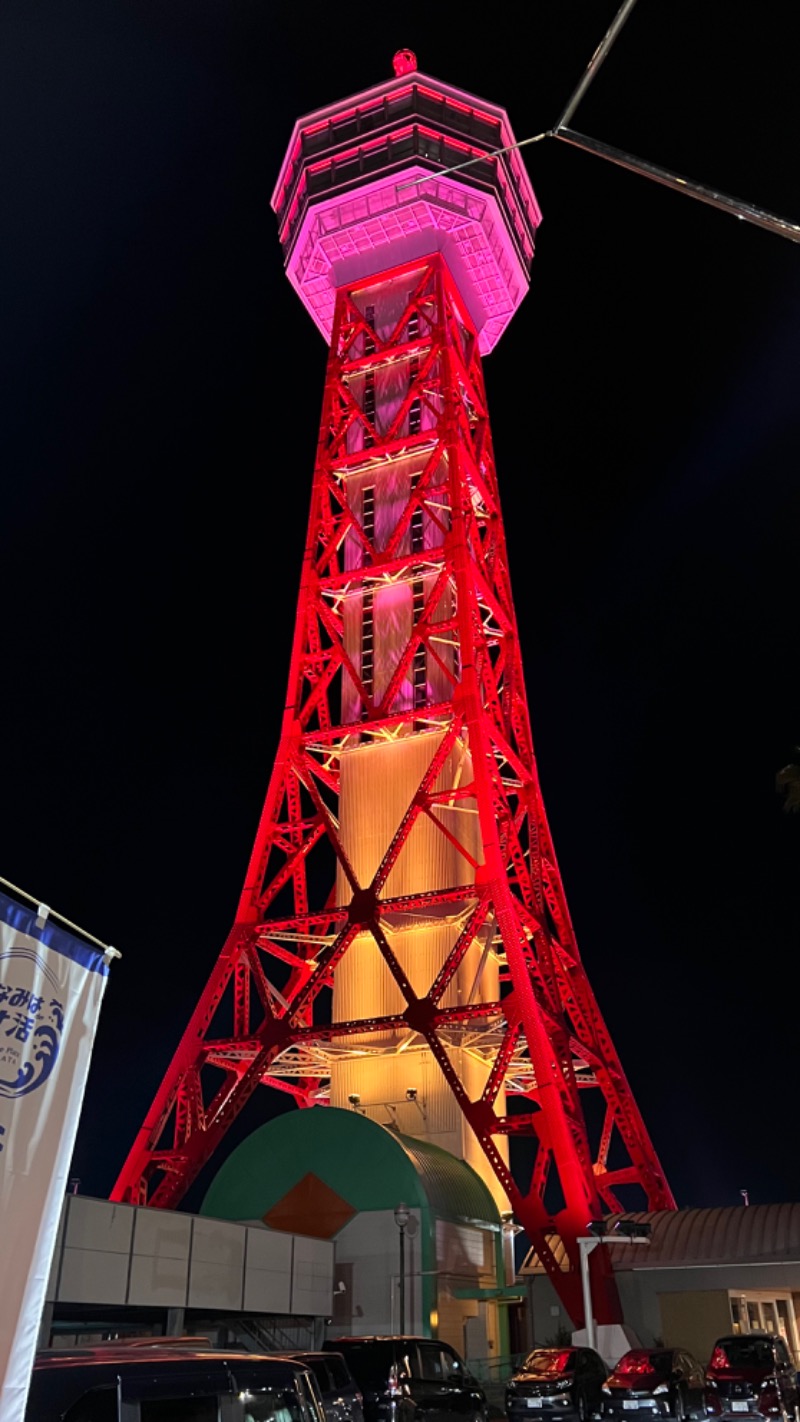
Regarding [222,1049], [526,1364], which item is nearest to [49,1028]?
[526,1364]

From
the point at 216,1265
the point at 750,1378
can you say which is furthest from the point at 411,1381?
the point at 216,1265

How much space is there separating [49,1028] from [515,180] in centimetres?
5169

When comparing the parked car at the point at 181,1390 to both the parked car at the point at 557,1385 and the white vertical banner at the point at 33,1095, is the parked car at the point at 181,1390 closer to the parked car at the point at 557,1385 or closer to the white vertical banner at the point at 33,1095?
the white vertical banner at the point at 33,1095

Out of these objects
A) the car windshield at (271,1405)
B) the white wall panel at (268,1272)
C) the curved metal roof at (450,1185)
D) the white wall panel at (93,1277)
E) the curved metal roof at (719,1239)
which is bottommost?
the car windshield at (271,1405)

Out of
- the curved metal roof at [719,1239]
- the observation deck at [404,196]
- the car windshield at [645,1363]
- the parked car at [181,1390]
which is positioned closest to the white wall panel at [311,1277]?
the curved metal roof at [719,1239]

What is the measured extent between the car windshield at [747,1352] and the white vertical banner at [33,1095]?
1645 cm

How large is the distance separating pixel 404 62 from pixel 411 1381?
4977cm

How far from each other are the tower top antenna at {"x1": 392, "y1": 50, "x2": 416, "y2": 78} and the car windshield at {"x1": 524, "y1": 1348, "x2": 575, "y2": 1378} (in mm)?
47133

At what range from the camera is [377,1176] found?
26922 mm

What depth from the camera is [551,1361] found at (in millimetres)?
19594

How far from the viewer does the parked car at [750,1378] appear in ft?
56.9

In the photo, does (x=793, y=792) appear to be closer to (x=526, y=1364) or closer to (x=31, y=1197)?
(x=526, y=1364)

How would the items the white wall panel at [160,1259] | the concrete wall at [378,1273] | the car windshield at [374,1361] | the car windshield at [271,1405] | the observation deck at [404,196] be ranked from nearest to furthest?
Answer: the car windshield at [271,1405] → the car windshield at [374,1361] → the white wall panel at [160,1259] → the concrete wall at [378,1273] → the observation deck at [404,196]

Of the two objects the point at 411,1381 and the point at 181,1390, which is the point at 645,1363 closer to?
the point at 411,1381
